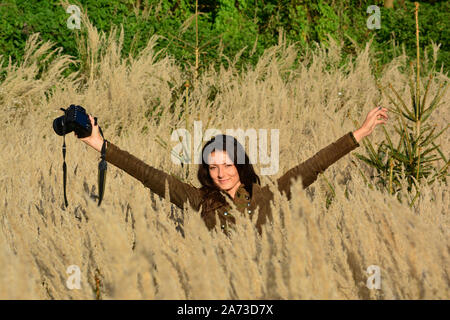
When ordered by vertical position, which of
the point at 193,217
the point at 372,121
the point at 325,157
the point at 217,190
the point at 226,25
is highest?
the point at 226,25

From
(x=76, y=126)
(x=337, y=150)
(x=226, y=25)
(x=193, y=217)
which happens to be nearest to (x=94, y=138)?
(x=76, y=126)

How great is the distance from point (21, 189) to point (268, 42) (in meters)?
7.49

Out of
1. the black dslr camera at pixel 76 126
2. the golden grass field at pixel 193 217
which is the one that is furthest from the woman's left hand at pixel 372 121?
the black dslr camera at pixel 76 126

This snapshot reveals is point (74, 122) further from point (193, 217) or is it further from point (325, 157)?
point (325, 157)

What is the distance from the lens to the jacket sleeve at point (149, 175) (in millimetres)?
2846

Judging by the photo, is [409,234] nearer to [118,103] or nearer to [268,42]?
[118,103]

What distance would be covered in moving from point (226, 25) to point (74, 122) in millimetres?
8391

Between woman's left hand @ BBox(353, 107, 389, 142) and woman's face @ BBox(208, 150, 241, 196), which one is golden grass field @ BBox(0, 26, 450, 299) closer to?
woman's left hand @ BBox(353, 107, 389, 142)

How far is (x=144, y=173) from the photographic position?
289cm

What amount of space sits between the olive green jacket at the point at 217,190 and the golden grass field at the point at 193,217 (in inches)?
5.5

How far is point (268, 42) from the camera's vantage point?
33.7 ft

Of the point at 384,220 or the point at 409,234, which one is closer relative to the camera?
the point at 409,234

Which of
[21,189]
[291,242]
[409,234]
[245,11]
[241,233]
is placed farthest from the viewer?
[245,11]
